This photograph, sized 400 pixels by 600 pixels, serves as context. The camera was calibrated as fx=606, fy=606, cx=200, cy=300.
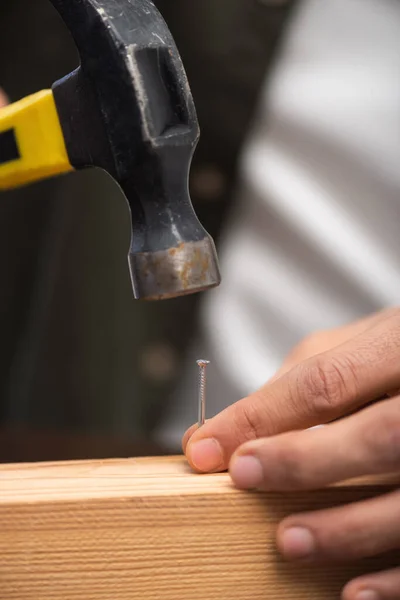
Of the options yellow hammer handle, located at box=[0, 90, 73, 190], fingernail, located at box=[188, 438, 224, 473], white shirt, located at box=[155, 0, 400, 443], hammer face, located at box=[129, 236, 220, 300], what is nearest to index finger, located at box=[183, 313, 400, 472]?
fingernail, located at box=[188, 438, 224, 473]

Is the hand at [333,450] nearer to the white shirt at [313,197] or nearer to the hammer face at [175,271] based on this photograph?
the hammer face at [175,271]

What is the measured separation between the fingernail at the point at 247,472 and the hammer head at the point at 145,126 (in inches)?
5.6

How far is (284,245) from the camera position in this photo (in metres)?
1.16

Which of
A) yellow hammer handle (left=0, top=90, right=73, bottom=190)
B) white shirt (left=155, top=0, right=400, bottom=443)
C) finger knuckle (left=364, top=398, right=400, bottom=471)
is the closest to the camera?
finger knuckle (left=364, top=398, right=400, bottom=471)

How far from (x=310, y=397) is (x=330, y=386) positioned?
0.06 ft

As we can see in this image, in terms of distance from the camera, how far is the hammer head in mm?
489

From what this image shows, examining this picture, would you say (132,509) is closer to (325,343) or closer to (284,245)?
(325,343)

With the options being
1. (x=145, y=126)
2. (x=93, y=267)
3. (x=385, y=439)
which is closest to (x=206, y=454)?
(x=385, y=439)

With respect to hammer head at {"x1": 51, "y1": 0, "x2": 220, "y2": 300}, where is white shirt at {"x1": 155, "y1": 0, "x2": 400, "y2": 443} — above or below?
below

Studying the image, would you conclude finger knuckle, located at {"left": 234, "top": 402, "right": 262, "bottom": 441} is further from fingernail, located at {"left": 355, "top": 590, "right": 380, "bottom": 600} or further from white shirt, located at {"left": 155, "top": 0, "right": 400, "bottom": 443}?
A: white shirt, located at {"left": 155, "top": 0, "right": 400, "bottom": 443}

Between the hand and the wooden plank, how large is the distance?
0.02m

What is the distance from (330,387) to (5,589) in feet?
0.99

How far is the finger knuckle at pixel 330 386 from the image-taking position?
1.69 ft

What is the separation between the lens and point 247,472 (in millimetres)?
472
